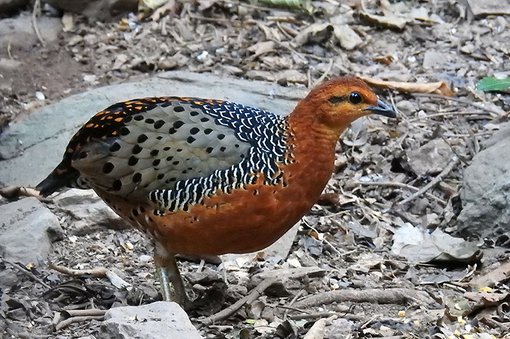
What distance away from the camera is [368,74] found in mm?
8180

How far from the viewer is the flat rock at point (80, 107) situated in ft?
22.5

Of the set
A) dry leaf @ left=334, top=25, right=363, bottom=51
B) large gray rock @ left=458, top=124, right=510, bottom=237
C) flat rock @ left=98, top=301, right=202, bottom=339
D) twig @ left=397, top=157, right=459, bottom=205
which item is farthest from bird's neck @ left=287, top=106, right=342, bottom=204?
dry leaf @ left=334, top=25, right=363, bottom=51

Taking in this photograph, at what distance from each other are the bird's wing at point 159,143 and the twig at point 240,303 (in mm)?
684

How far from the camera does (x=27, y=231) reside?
5738mm

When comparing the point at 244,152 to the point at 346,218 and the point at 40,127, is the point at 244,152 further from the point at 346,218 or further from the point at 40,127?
the point at 40,127

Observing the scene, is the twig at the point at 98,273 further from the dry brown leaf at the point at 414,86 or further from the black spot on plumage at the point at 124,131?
the dry brown leaf at the point at 414,86

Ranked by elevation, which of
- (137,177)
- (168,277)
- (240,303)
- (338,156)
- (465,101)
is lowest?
(338,156)

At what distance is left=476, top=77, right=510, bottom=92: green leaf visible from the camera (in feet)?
24.9

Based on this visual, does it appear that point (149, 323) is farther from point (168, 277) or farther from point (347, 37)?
point (347, 37)

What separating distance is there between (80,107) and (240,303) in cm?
262

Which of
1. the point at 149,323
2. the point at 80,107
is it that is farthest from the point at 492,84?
the point at 149,323

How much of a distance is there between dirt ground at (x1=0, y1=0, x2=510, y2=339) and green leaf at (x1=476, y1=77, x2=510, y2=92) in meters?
0.17

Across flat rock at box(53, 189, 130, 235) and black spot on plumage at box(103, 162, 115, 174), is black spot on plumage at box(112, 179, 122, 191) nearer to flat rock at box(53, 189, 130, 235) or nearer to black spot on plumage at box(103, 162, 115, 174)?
black spot on plumage at box(103, 162, 115, 174)

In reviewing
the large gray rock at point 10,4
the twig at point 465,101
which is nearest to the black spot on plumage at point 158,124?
the twig at point 465,101
